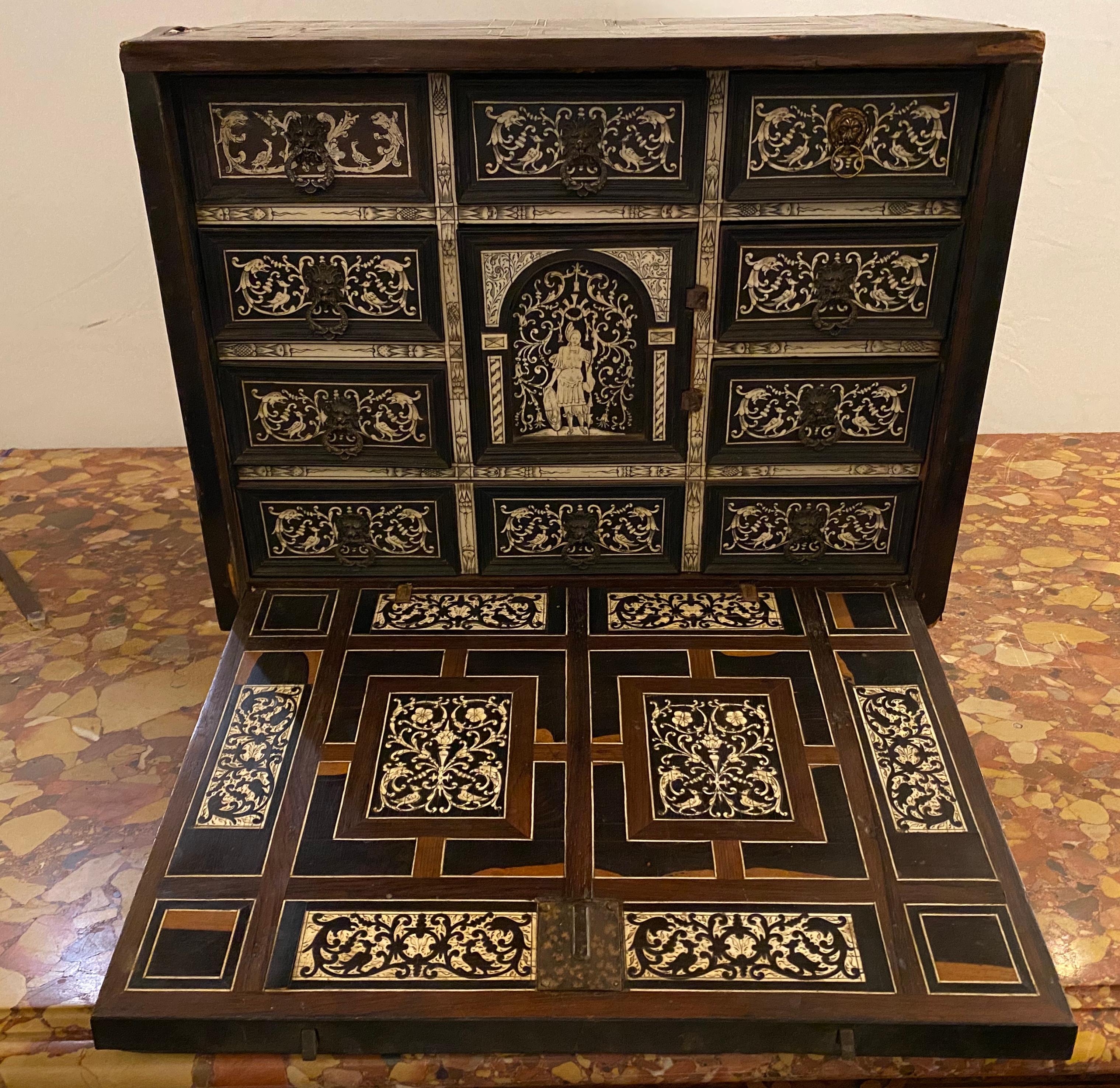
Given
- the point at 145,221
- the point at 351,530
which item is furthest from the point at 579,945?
the point at 145,221

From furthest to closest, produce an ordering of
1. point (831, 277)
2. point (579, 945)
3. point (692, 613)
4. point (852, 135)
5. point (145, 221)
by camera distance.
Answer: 1. point (145, 221)
2. point (692, 613)
3. point (831, 277)
4. point (852, 135)
5. point (579, 945)

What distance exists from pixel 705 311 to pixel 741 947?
1.16 meters

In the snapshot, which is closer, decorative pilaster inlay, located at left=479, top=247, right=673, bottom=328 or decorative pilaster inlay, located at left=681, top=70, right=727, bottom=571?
decorative pilaster inlay, located at left=681, top=70, right=727, bottom=571

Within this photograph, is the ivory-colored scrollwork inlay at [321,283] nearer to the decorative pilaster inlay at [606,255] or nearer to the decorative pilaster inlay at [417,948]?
the decorative pilaster inlay at [606,255]

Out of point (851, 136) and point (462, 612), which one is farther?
point (462, 612)

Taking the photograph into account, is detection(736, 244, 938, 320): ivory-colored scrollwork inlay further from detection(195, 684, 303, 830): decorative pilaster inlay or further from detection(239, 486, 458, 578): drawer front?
detection(195, 684, 303, 830): decorative pilaster inlay

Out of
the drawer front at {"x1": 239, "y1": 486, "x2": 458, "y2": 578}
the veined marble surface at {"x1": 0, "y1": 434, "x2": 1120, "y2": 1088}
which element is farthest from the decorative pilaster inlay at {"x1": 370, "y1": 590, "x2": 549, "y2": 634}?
the veined marble surface at {"x1": 0, "y1": 434, "x2": 1120, "y2": 1088}

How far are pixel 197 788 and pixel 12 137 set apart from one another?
1945 mm

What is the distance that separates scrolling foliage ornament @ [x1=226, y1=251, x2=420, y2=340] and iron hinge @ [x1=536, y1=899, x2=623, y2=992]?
1.14 metres

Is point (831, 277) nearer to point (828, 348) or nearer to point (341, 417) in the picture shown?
point (828, 348)

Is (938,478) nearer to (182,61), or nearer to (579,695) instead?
(579,695)

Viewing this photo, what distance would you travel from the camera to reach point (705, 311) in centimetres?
212

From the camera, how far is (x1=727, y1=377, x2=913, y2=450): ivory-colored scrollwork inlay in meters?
2.20

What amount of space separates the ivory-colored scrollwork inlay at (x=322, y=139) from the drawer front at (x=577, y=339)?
22 centimetres
